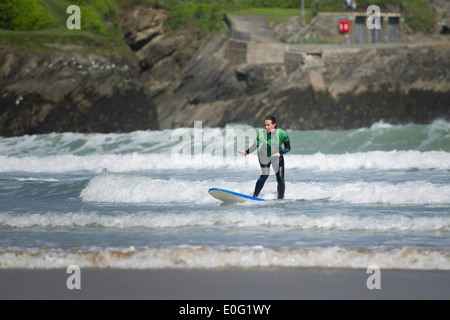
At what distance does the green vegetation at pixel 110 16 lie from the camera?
4353cm

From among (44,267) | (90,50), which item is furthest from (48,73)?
(44,267)

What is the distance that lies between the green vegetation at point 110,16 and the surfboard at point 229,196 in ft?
98.8

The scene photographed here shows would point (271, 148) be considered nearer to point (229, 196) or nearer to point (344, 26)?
point (229, 196)

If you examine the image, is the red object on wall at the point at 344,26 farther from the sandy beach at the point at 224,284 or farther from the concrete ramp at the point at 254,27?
the sandy beach at the point at 224,284

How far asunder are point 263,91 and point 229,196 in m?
29.9

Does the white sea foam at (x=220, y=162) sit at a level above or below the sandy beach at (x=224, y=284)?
below

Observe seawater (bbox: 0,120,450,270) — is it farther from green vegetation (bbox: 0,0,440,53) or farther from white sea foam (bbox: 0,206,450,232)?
green vegetation (bbox: 0,0,440,53)

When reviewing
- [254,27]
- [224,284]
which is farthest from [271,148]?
[254,27]

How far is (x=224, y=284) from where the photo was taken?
8.50m

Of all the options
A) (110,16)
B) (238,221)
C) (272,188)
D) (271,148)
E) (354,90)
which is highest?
(110,16)

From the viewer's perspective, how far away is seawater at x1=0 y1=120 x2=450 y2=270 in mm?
9594

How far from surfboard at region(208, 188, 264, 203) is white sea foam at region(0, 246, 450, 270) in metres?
4.26

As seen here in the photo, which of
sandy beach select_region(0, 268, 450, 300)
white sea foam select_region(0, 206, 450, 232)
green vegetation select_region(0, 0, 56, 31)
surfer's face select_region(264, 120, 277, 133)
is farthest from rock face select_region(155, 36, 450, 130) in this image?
sandy beach select_region(0, 268, 450, 300)

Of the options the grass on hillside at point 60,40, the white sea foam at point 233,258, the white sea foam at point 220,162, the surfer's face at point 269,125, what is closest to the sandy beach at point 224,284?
the white sea foam at point 233,258
